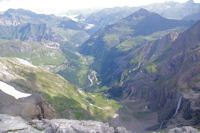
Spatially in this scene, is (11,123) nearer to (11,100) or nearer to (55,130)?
(55,130)

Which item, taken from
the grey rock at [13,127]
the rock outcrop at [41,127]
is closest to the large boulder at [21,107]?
the rock outcrop at [41,127]

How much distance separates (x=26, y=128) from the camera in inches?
2420

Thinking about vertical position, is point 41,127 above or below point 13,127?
below

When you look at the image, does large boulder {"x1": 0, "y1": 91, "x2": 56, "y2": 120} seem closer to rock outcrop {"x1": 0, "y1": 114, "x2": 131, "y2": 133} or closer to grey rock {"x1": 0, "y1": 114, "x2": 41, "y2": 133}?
rock outcrop {"x1": 0, "y1": 114, "x2": 131, "y2": 133}

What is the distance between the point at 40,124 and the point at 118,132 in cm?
2979

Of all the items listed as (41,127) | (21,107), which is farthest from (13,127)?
(21,107)

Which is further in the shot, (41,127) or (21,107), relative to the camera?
(21,107)

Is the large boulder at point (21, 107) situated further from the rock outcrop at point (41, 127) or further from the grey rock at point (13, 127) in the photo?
the grey rock at point (13, 127)

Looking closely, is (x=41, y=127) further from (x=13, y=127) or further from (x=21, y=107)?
(x=21, y=107)

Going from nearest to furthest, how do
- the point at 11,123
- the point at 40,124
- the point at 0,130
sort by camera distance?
the point at 0,130 → the point at 11,123 → the point at 40,124

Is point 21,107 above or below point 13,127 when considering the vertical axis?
below

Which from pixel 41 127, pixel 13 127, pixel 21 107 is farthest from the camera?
pixel 21 107

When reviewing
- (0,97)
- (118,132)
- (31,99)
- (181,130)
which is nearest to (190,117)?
(181,130)

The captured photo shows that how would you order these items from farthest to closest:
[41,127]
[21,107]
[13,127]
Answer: [21,107] → [41,127] → [13,127]
